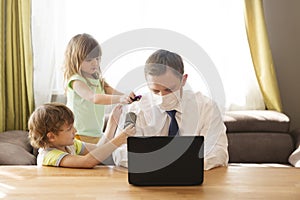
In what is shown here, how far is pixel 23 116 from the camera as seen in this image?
385 centimetres

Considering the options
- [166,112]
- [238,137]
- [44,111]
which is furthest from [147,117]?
[238,137]

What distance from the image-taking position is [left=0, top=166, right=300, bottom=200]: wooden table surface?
160 centimetres

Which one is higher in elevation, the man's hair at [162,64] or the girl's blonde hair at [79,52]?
the man's hair at [162,64]

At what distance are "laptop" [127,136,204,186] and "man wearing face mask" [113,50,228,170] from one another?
270 mm

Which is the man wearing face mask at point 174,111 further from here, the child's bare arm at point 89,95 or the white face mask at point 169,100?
the child's bare arm at point 89,95

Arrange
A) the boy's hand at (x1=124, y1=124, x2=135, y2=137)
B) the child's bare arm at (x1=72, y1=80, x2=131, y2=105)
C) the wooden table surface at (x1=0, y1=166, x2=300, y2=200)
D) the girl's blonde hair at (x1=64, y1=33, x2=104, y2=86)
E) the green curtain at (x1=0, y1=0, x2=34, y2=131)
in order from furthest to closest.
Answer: the green curtain at (x1=0, y1=0, x2=34, y2=131) → the girl's blonde hair at (x1=64, y1=33, x2=104, y2=86) → the child's bare arm at (x1=72, y1=80, x2=131, y2=105) → the boy's hand at (x1=124, y1=124, x2=135, y2=137) → the wooden table surface at (x1=0, y1=166, x2=300, y2=200)

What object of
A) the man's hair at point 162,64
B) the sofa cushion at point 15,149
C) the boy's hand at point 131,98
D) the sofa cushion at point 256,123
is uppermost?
the man's hair at point 162,64

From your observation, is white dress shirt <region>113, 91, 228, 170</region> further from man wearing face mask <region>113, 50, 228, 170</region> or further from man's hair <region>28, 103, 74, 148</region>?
man's hair <region>28, 103, 74, 148</region>

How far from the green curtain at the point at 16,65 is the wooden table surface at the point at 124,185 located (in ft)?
6.33

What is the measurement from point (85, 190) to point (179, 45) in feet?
7.65

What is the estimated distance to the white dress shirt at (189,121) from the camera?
6.81ft

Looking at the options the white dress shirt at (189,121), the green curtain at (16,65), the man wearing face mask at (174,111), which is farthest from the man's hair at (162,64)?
the green curtain at (16,65)

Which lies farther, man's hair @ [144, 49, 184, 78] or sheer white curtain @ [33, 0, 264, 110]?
sheer white curtain @ [33, 0, 264, 110]

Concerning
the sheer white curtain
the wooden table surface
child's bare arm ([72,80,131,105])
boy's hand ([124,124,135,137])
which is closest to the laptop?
the wooden table surface
